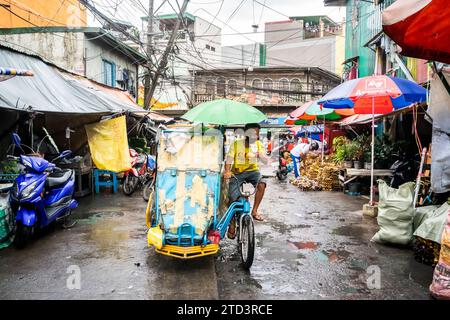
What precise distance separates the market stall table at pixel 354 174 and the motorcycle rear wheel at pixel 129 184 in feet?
19.7

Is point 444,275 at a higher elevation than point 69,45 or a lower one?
lower

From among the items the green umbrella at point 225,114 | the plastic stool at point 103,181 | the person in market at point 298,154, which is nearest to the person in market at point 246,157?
the green umbrella at point 225,114

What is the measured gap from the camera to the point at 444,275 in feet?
12.7

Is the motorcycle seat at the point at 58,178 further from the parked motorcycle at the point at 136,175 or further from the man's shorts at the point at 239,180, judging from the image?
the parked motorcycle at the point at 136,175

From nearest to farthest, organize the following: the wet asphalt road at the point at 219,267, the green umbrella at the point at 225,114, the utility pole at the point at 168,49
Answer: the wet asphalt road at the point at 219,267, the green umbrella at the point at 225,114, the utility pole at the point at 168,49

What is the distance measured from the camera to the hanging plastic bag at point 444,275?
3834mm

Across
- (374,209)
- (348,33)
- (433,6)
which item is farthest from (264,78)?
(433,6)

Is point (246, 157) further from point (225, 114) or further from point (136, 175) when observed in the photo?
point (136, 175)

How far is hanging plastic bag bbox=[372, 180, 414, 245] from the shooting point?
557 centimetres

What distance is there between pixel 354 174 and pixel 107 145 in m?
6.61

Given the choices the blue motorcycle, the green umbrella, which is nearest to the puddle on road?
the green umbrella

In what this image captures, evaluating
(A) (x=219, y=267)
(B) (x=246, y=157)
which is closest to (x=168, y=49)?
(B) (x=246, y=157)
